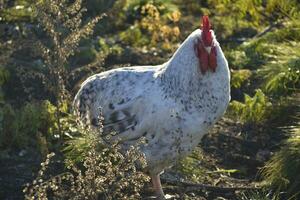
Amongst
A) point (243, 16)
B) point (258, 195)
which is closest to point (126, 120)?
point (258, 195)

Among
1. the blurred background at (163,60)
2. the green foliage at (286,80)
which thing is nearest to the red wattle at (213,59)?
the blurred background at (163,60)

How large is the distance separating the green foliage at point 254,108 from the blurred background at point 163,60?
1 cm

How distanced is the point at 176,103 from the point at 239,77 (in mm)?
2692

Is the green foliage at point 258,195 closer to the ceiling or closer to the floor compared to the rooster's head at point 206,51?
closer to the floor

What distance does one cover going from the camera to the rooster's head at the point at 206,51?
18.0 feet

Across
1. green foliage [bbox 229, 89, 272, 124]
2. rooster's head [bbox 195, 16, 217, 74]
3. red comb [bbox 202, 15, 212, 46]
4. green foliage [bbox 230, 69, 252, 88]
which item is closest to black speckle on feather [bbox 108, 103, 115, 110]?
rooster's head [bbox 195, 16, 217, 74]

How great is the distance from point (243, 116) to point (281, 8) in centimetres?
261

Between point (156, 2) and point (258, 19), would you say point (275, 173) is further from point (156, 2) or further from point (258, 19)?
point (156, 2)

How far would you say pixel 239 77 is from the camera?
8094 millimetres

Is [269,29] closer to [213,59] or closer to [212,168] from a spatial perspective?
[212,168]

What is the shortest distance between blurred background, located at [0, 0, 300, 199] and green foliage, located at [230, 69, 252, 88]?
13 millimetres

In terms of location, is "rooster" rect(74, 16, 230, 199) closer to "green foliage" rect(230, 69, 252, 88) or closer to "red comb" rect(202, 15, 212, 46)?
"red comb" rect(202, 15, 212, 46)

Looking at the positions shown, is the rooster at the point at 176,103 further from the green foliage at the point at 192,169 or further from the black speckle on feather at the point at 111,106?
the green foliage at the point at 192,169

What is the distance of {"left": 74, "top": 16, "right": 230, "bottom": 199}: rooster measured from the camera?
5.50 meters
